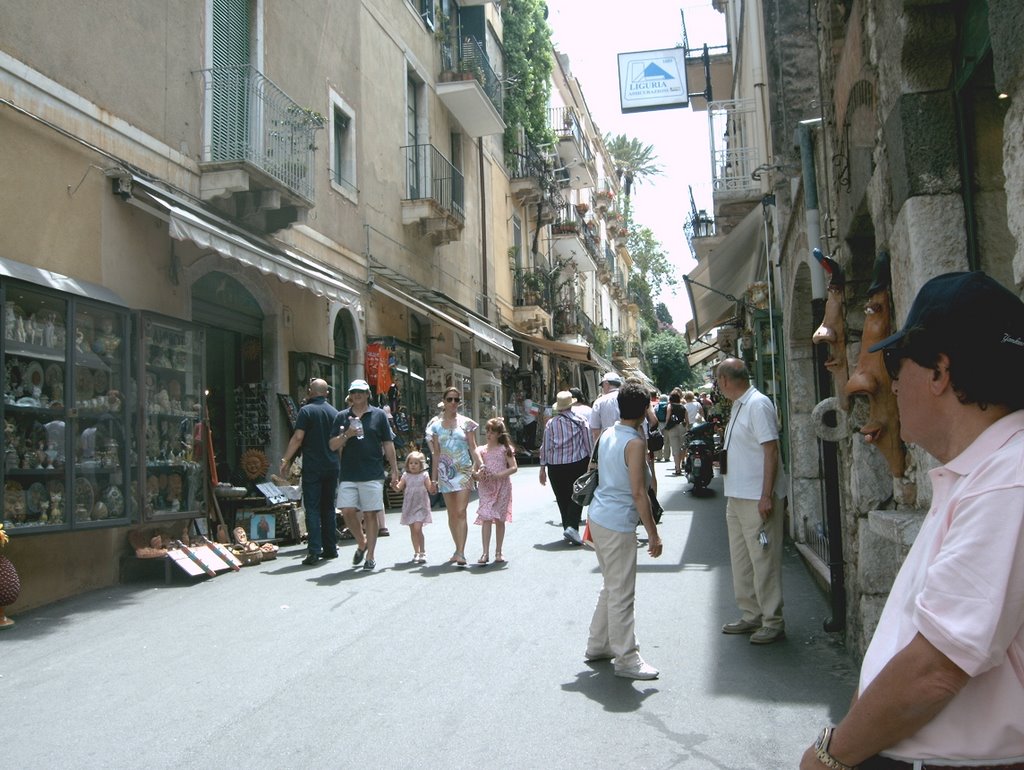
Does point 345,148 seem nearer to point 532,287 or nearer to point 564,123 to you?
point 532,287

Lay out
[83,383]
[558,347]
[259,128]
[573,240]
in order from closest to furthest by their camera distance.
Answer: [83,383]
[259,128]
[558,347]
[573,240]

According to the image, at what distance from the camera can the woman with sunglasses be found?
9.17 m

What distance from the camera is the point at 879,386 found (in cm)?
399

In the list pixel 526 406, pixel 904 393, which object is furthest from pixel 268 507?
pixel 526 406

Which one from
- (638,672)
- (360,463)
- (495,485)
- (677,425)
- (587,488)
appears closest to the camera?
(638,672)

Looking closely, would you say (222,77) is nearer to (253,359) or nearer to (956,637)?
(253,359)

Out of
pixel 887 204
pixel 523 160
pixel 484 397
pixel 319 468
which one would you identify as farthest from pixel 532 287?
pixel 887 204

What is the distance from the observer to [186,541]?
9469 millimetres

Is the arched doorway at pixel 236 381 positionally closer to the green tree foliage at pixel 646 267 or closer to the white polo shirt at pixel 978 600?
the white polo shirt at pixel 978 600

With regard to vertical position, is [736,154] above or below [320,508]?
above

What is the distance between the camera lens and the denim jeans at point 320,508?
9508 millimetres

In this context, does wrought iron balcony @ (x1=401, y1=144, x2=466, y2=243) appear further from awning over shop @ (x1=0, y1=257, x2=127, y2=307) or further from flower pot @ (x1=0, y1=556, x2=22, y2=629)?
flower pot @ (x1=0, y1=556, x2=22, y2=629)

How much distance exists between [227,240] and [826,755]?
9010 millimetres

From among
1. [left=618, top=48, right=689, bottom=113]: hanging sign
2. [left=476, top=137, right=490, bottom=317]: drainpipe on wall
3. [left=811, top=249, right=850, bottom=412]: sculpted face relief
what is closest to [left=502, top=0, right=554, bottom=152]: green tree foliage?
[left=476, top=137, right=490, bottom=317]: drainpipe on wall
